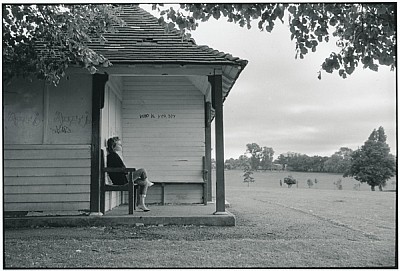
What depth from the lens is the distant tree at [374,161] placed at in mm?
8460

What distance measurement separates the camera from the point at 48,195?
965 cm

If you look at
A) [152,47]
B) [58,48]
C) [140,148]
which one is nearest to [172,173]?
[140,148]

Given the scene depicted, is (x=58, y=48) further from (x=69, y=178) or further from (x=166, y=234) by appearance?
(x=166, y=234)

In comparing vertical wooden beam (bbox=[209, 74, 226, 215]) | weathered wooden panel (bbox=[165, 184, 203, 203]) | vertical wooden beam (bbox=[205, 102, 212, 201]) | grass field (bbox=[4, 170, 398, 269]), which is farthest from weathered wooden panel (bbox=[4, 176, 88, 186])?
Answer: vertical wooden beam (bbox=[205, 102, 212, 201])

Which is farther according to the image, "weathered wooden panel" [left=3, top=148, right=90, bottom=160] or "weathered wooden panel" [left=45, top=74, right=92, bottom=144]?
"weathered wooden panel" [left=45, top=74, right=92, bottom=144]

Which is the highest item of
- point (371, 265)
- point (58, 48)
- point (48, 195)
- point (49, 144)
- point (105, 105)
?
point (58, 48)

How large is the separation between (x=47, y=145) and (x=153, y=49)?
2942 mm

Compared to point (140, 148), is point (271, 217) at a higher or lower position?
lower

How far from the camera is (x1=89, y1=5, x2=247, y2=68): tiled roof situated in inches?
368

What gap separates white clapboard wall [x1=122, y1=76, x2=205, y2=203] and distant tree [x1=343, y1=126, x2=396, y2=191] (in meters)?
4.06

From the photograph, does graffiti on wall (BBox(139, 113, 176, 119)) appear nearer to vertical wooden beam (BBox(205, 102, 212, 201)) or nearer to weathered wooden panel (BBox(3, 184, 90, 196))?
vertical wooden beam (BBox(205, 102, 212, 201))

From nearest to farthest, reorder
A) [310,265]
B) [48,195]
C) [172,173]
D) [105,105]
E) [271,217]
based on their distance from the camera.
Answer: [310,265]
[48,195]
[105,105]
[271,217]
[172,173]

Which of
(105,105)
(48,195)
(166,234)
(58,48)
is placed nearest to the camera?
(166,234)

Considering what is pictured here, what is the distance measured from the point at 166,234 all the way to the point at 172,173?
4.75 m
